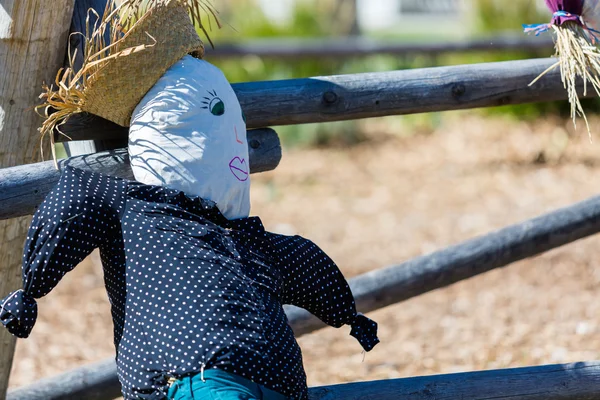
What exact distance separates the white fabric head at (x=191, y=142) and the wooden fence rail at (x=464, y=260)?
1.15m

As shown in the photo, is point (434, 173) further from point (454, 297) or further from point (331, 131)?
point (454, 297)

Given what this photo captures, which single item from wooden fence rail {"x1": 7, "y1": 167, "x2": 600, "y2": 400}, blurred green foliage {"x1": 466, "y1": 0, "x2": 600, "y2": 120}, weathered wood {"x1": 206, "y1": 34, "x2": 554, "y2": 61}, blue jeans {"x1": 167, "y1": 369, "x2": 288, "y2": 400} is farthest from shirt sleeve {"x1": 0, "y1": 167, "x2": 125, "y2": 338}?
blurred green foliage {"x1": 466, "y1": 0, "x2": 600, "y2": 120}

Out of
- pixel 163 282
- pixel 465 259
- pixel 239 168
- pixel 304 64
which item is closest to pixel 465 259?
pixel 465 259

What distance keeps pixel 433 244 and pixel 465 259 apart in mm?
2599

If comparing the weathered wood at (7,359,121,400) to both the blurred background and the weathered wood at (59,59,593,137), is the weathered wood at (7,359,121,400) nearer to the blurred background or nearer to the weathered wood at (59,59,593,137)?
the weathered wood at (59,59,593,137)

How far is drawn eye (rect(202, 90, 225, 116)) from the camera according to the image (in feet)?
6.85

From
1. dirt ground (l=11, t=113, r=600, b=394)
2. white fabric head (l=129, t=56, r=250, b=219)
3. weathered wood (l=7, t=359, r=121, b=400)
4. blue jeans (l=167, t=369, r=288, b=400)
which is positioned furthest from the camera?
dirt ground (l=11, t=113, r=600, b=394)

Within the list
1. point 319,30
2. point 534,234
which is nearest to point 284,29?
point 319,30

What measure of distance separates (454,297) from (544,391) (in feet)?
8.44

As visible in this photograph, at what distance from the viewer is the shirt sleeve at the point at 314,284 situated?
2170 mm

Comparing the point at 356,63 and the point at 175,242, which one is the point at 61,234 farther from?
the point at 356,63

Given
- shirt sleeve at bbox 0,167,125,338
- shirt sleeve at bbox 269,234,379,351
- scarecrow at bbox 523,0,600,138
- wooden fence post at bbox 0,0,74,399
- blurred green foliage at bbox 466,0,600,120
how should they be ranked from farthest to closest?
blurred green foliage at bbox 466,0,600,120
scarecrow at bbox 523,0,600,138
wooden fence post at bbox 0,0,74,399
shirt sleeve at bbox 269,234,379,351
shirt sleeve at bbox 0,167,125,338

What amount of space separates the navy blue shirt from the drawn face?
0.42 feet

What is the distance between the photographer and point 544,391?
247 centimetres
